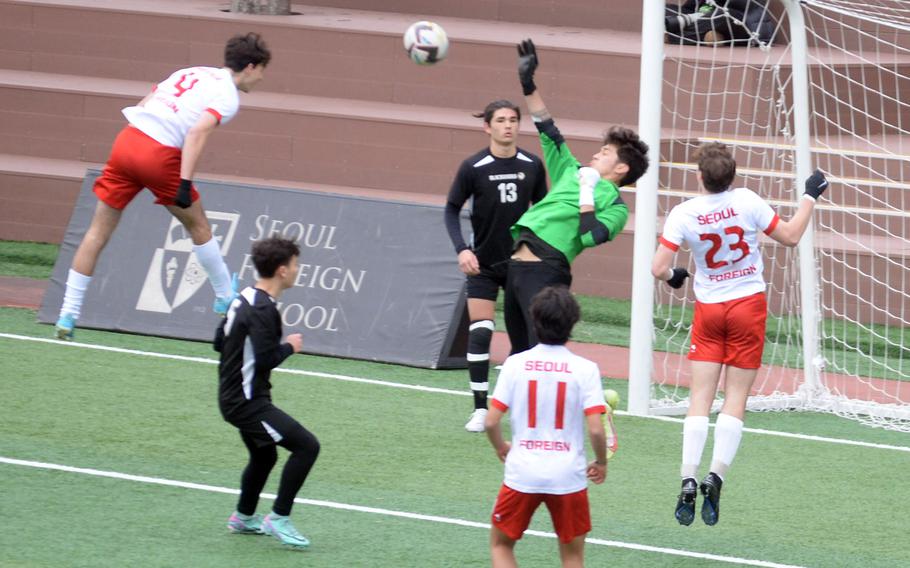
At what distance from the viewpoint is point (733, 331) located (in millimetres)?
7301

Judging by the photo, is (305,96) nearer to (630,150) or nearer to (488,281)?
(488,281)

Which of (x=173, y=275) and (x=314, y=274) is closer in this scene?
(x=314, y=274)

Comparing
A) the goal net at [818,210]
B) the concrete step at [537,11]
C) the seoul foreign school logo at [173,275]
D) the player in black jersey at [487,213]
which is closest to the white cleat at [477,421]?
the player in black jersey at [487,213]

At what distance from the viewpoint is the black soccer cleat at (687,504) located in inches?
267

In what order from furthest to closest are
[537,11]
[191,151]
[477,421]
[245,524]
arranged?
[537,11]
[191,151]
[477,421]
[245,524]

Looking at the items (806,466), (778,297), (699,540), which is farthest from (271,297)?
(778,297)

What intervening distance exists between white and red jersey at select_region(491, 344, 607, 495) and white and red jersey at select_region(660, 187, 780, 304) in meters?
1.99

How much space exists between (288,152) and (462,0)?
14.6 feet

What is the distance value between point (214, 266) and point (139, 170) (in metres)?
0.89

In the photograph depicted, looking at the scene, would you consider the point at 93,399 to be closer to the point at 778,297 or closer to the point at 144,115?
the point at 144,115

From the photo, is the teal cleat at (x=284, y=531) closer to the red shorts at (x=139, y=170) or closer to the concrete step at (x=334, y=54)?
the red shorts at (x=139, y=170)

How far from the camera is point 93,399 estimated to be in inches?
357

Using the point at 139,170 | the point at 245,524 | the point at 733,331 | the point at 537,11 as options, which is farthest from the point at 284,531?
the point at 537,11

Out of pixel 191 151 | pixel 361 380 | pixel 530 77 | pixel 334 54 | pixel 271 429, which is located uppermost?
pixel 334 54
